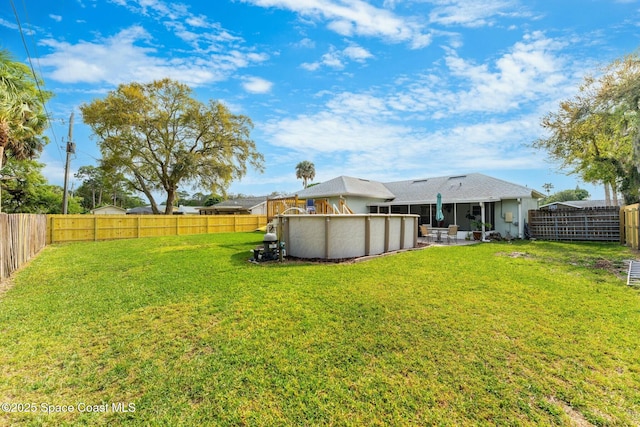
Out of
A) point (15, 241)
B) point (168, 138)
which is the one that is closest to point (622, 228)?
point (15, 241)

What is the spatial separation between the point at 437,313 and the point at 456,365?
4.76 ft

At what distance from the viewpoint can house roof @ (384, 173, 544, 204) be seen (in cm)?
1582

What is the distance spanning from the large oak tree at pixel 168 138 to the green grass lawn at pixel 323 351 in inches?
867

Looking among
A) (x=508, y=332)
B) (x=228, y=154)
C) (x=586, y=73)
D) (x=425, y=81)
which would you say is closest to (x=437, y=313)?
(x=508, y=332)

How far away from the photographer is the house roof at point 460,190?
15.8m

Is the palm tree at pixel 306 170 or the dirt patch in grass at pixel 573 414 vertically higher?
the palm tree at pixel 306 170

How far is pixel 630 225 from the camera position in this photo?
40.0ft

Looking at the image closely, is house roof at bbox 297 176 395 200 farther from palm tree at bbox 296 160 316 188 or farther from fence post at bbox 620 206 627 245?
palm tree at bbox 296 160 316 188

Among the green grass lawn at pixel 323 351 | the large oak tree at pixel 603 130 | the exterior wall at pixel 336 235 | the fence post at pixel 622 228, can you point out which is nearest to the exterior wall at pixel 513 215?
the fence post at pixel 622 228

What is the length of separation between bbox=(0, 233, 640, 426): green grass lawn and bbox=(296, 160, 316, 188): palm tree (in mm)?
39187

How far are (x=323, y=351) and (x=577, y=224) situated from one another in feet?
61.1

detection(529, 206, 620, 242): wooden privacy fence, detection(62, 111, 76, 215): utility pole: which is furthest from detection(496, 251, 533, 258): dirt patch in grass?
detection(62, 111, 76, 215): utility pole

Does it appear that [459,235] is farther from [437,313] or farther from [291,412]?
[291,412]

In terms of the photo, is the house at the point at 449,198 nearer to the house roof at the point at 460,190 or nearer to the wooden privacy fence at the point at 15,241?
the house roof at the point at 460,190
